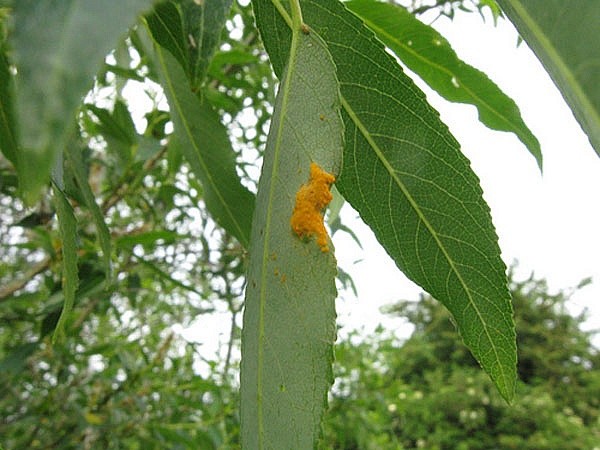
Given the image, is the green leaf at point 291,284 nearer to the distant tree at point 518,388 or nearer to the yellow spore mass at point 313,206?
the yellow spore mass at point 313,206

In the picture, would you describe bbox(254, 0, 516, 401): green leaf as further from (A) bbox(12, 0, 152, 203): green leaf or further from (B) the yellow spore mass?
(A) bbox(12, 0, 152, 203): green leaf

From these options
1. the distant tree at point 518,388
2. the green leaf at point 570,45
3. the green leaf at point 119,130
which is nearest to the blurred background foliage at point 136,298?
the green leaf at point 119,130

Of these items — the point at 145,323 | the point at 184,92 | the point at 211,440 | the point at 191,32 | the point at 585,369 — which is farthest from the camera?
the point at 585,369

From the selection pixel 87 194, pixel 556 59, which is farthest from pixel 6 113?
pixel 556 59

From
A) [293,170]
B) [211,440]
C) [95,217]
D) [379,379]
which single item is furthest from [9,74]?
[379,379]

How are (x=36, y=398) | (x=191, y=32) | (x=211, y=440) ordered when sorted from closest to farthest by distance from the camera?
(x=191, y=32) < (x=211, y=440) < (x=36, y=398)

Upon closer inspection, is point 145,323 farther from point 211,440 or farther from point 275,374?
point 275,374

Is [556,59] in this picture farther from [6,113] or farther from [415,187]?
[6,113]
